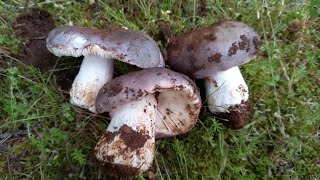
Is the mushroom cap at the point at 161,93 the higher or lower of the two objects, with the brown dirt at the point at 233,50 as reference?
lower

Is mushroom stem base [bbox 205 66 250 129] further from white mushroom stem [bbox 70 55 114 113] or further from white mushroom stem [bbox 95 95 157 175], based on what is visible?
white mushroom stem [bbox 70 55 114 113]

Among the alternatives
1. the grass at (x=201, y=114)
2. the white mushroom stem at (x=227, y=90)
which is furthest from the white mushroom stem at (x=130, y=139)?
the white mushroom stem at (x=227, y=90)

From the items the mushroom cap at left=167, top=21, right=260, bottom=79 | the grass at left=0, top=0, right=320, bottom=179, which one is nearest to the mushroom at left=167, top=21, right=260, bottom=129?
the mushroom cap at left=167, top=21, right=260, bottom=79

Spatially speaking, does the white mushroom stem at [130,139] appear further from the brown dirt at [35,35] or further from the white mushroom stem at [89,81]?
the brown dirt at [35,35]

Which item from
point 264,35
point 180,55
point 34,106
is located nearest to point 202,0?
point 264,35

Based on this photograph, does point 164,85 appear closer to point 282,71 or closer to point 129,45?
point 129,45

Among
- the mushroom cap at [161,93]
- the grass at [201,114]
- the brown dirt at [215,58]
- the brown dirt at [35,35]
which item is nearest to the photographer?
the mushroom cap at [161,93]

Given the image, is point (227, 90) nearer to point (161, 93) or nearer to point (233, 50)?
point (233, 50)
